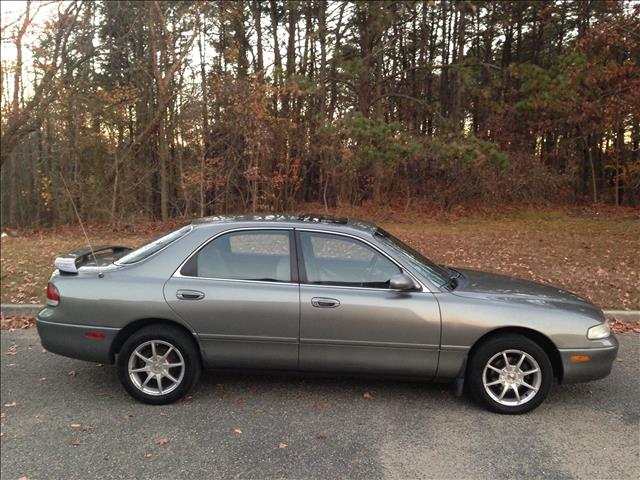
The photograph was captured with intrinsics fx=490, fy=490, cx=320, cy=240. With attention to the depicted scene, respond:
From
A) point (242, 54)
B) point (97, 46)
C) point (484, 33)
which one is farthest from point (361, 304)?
point (484, 33)

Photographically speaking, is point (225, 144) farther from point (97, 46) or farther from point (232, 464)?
point (232, 464)

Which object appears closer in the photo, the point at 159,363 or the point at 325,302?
the point at 325,302

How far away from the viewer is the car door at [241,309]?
3.85m

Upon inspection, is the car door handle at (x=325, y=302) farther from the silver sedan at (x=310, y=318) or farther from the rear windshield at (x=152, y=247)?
the rear windshield at (x=152, y=247)

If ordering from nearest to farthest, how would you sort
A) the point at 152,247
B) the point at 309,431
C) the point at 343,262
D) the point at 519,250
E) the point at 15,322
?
the point at 309,431
the point at 343,262
the point at 152,247
the point at 15,322
the point at 519,250

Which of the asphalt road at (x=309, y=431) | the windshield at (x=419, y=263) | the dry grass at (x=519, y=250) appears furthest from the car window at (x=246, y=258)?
the dry grass at (x=519, y=250)

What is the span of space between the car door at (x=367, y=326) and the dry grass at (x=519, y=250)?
4279mm

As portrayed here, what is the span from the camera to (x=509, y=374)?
3762 mm

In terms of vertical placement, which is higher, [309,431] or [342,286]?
[342,286]

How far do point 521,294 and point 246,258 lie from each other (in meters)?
2.28

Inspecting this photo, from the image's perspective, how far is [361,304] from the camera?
3.78 m

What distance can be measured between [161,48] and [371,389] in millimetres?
13966

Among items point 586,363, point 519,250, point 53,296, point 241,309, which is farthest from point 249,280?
point 519,250

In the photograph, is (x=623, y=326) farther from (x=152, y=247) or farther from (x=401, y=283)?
(x=152, y=247)
